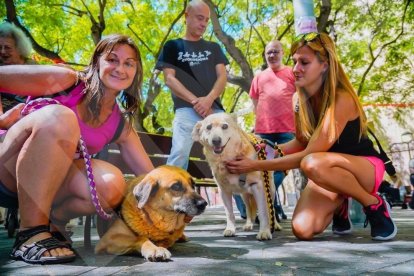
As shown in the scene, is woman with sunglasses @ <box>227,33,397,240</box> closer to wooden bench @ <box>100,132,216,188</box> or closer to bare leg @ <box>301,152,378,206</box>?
bare leg @ <box>301,152,378,206</box>

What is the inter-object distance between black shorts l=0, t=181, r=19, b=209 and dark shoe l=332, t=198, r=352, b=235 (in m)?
2.78

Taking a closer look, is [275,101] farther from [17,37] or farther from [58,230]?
[58,230]

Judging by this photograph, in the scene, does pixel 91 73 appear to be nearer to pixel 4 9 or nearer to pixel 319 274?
pixel 319 274

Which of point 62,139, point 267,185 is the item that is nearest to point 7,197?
point 62,139

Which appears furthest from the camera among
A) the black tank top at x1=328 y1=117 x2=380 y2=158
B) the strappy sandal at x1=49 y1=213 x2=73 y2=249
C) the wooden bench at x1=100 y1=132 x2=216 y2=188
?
the wooden bench at x1=100 y1=132 x2=216 y2=188

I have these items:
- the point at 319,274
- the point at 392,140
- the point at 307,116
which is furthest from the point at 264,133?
the point at 392,140

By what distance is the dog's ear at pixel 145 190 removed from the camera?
8.58 ft

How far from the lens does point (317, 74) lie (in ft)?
11.8

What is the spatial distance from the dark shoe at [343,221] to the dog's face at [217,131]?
1229 millimetres

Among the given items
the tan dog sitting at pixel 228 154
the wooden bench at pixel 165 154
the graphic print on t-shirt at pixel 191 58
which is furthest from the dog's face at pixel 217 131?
the wooden bench at pixel 165 154

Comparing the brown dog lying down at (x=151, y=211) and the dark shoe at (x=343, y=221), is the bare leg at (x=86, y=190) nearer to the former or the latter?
the brown dog lying down at (x=151, y=211)

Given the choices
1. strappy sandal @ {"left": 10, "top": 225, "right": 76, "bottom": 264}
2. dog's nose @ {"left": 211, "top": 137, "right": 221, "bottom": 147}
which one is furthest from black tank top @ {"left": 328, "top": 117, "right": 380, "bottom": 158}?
strappy sandal @ {"left": 10, "top": 225, "right": 76, "bottom": 264}

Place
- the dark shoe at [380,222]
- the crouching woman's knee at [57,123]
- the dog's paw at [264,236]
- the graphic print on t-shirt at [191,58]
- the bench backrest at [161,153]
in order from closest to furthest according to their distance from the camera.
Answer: the crouching woman's knee at [57,123]
the dark shoe at [380,222]
the dog's paw at [264,236]
the graphic print on t-shirt at [191,58]
the bench backrest at [161,153]

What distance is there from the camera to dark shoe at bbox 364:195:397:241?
3.27 m
